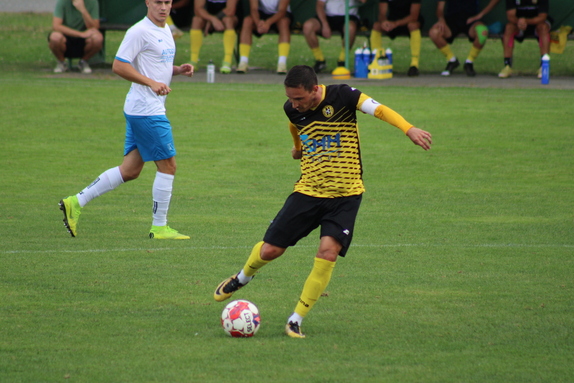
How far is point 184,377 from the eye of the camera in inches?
190

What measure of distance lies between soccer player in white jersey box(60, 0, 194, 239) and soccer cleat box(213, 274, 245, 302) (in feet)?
8.14

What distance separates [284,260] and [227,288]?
1737 millimetres

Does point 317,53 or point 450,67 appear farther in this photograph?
point 317,53

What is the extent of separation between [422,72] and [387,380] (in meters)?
18.3

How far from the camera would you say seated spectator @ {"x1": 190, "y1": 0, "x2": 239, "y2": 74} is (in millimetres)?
21047

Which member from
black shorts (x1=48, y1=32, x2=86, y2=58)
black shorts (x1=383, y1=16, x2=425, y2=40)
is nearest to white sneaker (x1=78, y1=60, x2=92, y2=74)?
black shorts (x1=48, y1=32, x2=86, y2=58)

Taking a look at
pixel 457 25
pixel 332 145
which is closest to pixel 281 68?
pixel 457 25

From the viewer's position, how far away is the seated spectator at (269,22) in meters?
20.9

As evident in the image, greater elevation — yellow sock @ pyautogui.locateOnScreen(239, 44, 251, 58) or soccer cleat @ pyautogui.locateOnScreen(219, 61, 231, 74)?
yellow sock @ pyautogui.locateOnScreen(239, 44, 251, 58)

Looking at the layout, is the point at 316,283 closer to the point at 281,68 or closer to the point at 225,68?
the point at 281,68

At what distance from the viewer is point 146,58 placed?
835 centimetres

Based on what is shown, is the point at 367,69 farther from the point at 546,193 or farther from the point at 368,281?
the point at 368,281

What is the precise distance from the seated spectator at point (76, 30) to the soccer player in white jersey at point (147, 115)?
502 inches

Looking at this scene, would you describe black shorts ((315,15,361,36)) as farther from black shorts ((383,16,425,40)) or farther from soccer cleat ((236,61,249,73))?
soccer cleat ((236,61,249,73))
